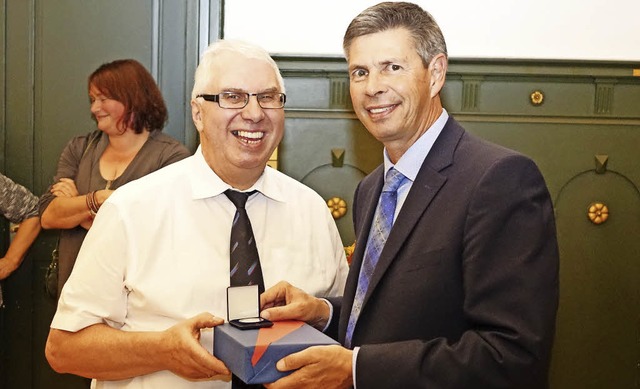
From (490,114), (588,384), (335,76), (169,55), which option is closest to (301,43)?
(335,76)

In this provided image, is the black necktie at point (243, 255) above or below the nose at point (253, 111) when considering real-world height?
below

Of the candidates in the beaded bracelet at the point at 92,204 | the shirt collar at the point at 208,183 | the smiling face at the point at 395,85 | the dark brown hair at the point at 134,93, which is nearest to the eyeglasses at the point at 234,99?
the shirt collar at the point at 208,183

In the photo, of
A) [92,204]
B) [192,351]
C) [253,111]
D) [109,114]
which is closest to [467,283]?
[192,351]

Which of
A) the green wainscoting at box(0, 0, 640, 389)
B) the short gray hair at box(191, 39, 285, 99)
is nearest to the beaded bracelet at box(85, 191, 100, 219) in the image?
the green wainscoting at box(0, 0, 640, 389)

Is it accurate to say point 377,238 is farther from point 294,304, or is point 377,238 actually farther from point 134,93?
point 134,93

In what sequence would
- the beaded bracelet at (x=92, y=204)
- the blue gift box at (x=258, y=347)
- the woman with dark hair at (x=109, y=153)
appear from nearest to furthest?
the blue gift box at (x=258, y=347) → the beaded bracelet at (x=92, y=204) → the woman with dark hair at (x=109, y=153)

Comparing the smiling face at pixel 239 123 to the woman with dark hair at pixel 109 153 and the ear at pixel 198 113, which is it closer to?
the ear at pixel 198 113

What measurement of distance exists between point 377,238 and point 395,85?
34cm

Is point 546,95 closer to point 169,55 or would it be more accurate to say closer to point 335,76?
point 335,76

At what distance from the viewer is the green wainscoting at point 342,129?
15.4ft

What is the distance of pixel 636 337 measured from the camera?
15.7 feet

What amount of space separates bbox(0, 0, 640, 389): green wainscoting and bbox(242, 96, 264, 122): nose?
2.75 m

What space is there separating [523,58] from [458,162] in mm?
3214

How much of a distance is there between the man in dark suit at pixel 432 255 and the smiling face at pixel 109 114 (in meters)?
2.05
